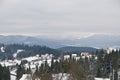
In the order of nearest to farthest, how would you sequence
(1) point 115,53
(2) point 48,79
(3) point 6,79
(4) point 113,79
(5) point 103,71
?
(2) point 48,79 < (4) point 113,79 < (3) point 6,79 < (5) point 103,71 < (1) point 115,53

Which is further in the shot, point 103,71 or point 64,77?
point 103,71

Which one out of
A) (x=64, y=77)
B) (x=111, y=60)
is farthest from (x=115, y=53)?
(x=64, y=77)

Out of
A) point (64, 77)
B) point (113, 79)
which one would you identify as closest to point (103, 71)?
point (113, 79)

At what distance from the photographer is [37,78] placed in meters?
52.5

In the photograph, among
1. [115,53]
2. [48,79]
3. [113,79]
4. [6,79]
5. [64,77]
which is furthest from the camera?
[115,53]

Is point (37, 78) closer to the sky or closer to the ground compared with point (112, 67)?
closer to the sky

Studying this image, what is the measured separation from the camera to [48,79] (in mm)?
49875

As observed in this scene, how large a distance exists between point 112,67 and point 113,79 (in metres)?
19.7

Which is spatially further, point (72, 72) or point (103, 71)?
point (103, 71)

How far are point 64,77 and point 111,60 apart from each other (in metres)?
59.8

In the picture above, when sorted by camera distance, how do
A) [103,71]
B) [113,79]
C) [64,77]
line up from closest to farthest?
[64,77] → [113,79] → [103,71]

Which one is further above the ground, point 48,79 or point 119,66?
point 48,79

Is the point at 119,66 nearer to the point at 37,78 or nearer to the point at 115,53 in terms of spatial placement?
the point at 115,53

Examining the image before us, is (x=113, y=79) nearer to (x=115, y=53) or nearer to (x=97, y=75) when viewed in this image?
(x=97, y=75)
